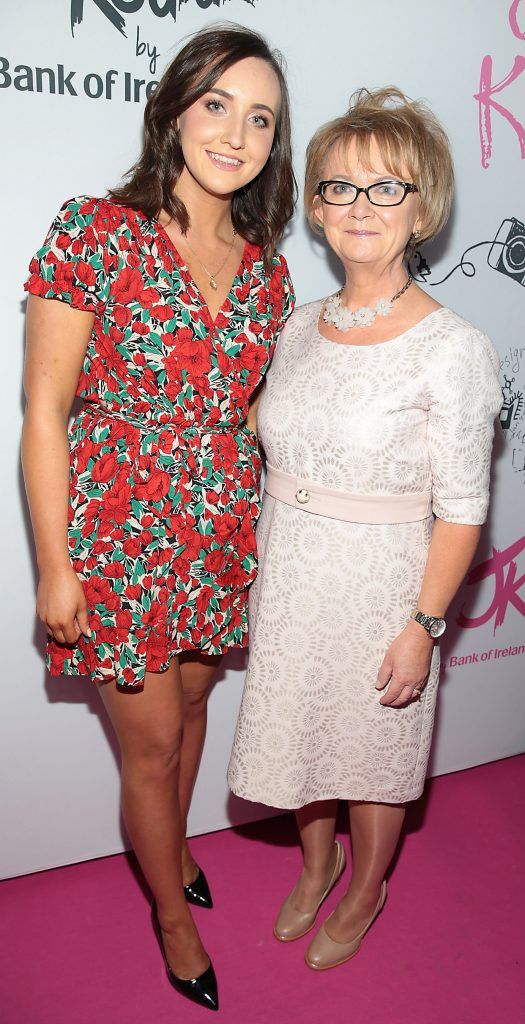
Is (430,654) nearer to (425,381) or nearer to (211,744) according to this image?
(425,381)

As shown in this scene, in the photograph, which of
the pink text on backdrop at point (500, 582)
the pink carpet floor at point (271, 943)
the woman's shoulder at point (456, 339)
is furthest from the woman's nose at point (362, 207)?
the pink carpet floor at point (271, 943)

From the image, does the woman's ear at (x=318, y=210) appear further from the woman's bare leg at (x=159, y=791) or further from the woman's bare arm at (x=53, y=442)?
the woman's bare leg at (x=159, y=791)

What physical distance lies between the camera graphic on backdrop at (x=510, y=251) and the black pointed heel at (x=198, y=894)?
5.92ft

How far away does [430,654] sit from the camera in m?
1.83

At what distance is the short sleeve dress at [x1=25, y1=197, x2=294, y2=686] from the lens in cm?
160

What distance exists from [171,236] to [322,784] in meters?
1.22

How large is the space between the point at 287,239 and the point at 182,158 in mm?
448

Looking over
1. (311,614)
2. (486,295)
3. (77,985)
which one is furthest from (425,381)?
(77,985)

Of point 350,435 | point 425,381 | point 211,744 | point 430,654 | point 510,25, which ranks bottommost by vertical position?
point 211,744

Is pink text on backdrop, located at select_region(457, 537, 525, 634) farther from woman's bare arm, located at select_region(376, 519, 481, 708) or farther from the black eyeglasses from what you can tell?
the black eyeglasses

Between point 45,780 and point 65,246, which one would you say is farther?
point 45,780

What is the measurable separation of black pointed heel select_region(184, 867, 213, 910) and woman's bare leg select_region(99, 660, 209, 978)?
241mm

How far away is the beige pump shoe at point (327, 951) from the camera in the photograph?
81.1 inches

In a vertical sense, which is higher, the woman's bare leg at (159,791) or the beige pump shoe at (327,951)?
the woman's bare leg at (159,791)
